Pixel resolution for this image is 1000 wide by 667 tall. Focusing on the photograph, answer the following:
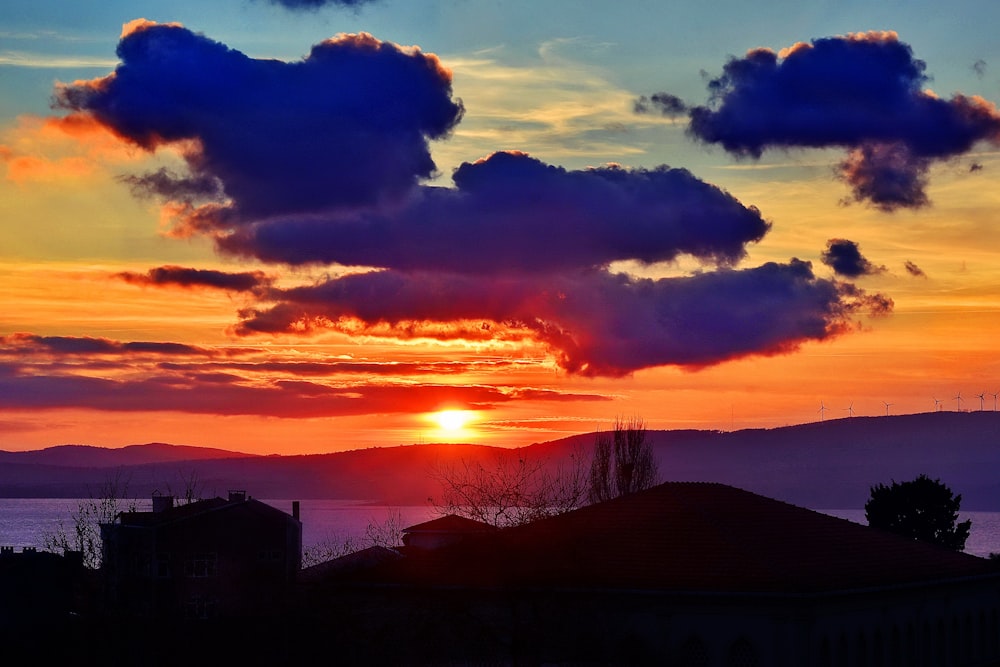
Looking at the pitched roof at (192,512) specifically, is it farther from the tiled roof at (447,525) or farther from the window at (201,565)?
the tiled roof at (447,525)

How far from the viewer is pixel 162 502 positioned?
365 ft

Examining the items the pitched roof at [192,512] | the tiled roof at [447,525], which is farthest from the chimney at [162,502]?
the tiled roof at [447,525]

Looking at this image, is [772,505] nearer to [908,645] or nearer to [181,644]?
[908,645]

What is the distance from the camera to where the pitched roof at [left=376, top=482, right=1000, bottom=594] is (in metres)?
54.2

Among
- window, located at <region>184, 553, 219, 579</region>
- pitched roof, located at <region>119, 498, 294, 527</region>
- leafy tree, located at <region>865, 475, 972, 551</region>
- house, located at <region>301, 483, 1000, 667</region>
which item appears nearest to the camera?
house, located at <region>301, 483, 1000, 667</region>

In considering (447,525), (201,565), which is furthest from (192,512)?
(447,525)

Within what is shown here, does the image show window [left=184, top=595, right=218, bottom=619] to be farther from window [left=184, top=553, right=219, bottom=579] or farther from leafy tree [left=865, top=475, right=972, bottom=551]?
leafy tree [left=865, top=475, right=972, bottom=551]

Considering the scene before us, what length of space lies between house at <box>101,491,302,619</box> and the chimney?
5.79m

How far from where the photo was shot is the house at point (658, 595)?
52531 millimetres

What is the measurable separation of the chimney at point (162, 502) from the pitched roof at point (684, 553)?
52876 mm

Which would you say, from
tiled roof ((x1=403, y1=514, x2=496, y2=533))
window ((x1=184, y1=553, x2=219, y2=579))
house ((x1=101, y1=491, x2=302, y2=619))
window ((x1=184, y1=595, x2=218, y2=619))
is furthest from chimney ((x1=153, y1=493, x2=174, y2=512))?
tiled roof ((x1=403, y1=514, x2=496, y2=533))

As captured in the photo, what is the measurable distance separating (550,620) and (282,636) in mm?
13582

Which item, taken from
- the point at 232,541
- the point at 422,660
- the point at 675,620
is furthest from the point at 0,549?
the point at 675,620

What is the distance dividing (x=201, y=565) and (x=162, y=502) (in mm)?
11908
